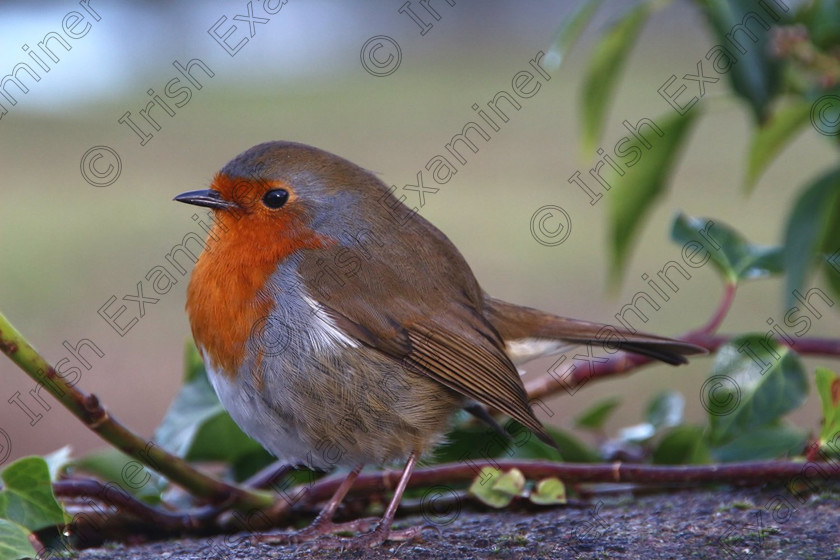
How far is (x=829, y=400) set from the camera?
7.22 feet

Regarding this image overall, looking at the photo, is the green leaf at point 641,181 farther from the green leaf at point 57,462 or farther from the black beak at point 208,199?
the green leaf at point 57,462

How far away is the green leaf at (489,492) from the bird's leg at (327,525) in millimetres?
279

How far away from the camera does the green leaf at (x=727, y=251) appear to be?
105 inches

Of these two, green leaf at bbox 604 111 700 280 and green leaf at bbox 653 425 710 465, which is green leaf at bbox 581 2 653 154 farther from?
green leaf at bbox 653 425 710 465

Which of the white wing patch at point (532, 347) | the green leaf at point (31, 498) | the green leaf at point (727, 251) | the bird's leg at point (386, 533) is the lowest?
the bird's leg at point (386, 533)

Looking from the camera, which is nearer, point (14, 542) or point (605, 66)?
point (14, 542)

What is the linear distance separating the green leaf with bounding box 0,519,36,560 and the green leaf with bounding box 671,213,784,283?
177 centimetres

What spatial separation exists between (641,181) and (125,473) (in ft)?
5.50

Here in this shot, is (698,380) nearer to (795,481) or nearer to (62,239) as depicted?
(795,481)

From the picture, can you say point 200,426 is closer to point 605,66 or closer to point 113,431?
point 113,431

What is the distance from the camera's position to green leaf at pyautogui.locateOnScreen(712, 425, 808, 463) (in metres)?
2.42

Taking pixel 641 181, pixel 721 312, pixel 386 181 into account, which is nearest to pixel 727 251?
pixel 721 312

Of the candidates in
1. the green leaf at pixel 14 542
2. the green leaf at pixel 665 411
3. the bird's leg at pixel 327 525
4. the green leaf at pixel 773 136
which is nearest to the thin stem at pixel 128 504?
the bird's leg at pixel 327 525

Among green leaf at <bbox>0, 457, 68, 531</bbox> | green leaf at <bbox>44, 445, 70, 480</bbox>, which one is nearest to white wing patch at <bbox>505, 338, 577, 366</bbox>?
green leaf at <bbox>44, 445, 70, 480</bbox>
